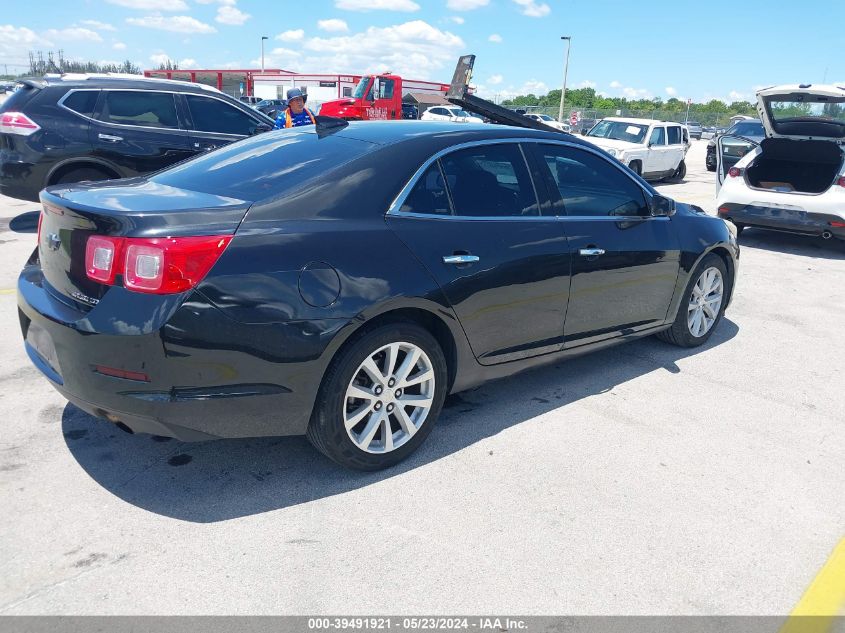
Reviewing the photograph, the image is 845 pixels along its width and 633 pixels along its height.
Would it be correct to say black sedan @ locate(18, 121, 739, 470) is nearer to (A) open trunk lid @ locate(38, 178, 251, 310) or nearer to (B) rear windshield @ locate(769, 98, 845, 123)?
(A) open trunk lid @ locate(38, 178, 251, 310)

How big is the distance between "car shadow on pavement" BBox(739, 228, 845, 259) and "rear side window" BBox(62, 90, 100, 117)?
28.5 feet

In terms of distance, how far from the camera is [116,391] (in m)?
2.74

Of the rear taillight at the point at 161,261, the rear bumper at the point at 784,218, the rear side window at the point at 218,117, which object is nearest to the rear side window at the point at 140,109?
the rear side window at the point at 218,117

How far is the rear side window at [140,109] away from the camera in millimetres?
8125

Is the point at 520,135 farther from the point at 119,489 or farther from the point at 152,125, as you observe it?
the point at 152,125

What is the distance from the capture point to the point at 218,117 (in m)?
8.85

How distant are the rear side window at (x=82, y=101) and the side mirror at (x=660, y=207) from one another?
645 centimetres

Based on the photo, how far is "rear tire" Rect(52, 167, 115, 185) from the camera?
7.96 m

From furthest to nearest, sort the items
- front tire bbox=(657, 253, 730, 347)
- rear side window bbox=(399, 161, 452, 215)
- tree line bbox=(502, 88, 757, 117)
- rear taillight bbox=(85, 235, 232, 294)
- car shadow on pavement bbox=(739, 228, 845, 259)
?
1. tree line bbox=(502, 88, 757, 117)
2. car shadow on pavement bbox=(739, 228, 845, 259)
3. front tire bbox=(657, 253, 730, 347)
4. rear side window bbox=(399, 161, 452, 215)
5. rear taillight bbox=(85, 235, 232, 294)

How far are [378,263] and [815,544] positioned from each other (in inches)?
87.5

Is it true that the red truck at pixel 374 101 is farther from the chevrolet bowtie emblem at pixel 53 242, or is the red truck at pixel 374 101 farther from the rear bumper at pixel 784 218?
the chevrolet bowtie emblem at pixel 53 242

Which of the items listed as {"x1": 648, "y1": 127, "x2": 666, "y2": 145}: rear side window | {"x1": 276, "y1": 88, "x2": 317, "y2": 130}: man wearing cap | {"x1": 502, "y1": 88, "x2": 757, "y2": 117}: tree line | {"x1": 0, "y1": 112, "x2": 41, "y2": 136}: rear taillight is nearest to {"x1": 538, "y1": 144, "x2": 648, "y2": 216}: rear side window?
{"x1": 276, "y1": 88, "x2": 317, "y2": 130}: man wearing cap

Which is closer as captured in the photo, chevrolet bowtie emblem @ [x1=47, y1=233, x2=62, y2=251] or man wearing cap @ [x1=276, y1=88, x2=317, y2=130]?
chevrolet bowtie emblem @ [x1=47, y1=233, x2=62, y2=251]

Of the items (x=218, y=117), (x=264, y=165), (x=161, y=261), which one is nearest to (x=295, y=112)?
(x=218, y=117)
